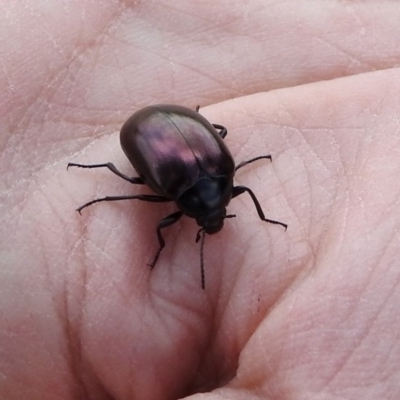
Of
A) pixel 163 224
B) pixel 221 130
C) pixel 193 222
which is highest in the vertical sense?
pixel 221 130

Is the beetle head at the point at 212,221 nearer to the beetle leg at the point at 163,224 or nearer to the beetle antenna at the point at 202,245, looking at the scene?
the beetle antenna at the point at 202,245

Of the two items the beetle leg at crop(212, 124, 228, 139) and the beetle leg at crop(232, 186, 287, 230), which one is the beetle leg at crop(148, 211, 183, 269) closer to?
the beetle leg at crop(232, 186, 287, 230)

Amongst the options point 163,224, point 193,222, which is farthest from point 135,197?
point 193,222

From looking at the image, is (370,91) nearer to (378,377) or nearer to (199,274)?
(199,274)

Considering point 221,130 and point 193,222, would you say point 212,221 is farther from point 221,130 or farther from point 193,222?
point 221,130

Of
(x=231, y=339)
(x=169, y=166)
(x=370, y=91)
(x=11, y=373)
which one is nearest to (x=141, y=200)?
(x=169, y=166)

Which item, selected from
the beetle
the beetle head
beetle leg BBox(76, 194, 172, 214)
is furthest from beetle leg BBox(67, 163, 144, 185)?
the beetle head
